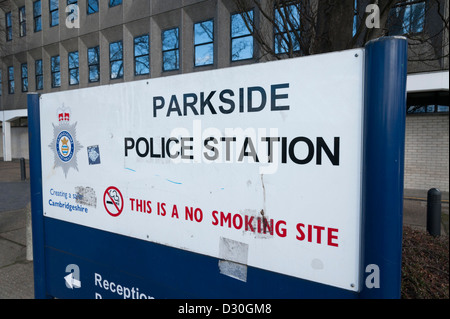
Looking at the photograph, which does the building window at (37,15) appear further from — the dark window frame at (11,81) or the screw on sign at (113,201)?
the screw on sign at (113,201)

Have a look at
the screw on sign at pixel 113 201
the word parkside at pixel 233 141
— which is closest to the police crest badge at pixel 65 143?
the screw on sign at pixel 113 201

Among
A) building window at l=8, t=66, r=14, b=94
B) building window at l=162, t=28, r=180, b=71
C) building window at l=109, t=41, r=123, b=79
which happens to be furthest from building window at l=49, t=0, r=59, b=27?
building window at l=162, t=28, r=180, b=71

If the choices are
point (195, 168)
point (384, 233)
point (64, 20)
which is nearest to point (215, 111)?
point (195, 168)

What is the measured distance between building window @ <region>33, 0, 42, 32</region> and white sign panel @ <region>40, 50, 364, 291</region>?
20640mm

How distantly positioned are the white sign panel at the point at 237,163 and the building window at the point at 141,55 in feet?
41.5

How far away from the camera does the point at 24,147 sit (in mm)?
21672

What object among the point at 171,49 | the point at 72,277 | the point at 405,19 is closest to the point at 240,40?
the point at 171,49

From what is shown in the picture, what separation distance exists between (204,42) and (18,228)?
30.2 ft

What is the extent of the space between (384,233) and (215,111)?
1.00m

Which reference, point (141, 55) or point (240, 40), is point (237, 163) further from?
point (141, 55)

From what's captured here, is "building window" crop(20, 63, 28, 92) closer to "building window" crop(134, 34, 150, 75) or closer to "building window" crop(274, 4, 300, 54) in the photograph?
"building window" crop(134, 34, 150, 75)

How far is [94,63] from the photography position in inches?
650

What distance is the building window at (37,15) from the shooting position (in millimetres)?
19047

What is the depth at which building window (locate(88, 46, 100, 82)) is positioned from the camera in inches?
645
